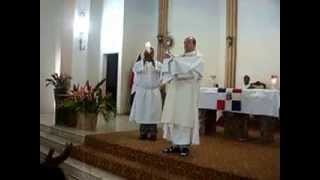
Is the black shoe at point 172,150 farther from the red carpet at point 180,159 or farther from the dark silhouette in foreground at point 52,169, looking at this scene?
the dark silhouette in foreground at point 52,169

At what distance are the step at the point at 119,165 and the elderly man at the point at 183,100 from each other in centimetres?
42

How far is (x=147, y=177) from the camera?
4.04 meters

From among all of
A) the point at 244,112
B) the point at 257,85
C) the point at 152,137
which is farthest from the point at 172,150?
the point at 257,85

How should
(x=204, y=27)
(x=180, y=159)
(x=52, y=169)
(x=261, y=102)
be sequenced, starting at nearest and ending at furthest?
(x=52, y=169) → (x=180, y=159) → (x=261, y=102) → (x=204, y=27)

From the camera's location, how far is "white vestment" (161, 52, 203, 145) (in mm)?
4277

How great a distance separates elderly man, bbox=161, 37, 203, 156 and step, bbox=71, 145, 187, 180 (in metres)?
0.42

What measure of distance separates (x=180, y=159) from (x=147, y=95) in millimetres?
1605

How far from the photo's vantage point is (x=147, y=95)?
214 inches

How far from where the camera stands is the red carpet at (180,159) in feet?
11.9

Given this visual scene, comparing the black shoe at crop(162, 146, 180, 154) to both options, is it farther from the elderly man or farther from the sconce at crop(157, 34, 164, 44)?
the sconce at crop(157, 34, 164, 44)

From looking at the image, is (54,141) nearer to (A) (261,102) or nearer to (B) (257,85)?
(A) (261,102)

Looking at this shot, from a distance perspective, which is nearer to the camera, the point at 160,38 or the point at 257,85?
the point at 257,85

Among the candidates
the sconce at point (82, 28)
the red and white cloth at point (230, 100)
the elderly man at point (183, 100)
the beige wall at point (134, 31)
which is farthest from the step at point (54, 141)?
the sconce at point (82, 28)
